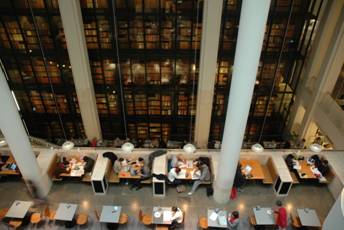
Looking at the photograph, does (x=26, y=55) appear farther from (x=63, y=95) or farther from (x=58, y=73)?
(x=63, y=95)

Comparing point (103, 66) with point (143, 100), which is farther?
point (143, 100)

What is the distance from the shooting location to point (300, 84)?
1267 cm

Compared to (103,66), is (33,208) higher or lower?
lower

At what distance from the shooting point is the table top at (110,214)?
27.5 feet

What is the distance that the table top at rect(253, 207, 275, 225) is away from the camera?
836cm

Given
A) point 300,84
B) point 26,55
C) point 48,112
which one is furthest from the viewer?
point 48,112

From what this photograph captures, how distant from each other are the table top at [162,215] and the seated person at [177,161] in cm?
165

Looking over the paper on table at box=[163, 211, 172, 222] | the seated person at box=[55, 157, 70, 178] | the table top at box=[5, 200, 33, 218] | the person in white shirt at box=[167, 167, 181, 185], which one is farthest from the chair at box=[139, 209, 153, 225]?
the table top at box=[5, 200, 33, 218]

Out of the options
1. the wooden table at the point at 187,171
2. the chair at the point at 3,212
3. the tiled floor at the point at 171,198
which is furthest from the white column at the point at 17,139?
the wooden table at the point at 187,171

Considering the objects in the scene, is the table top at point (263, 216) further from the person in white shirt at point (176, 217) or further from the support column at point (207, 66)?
the support column at point (207, 66)

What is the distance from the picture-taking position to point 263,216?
850 cm

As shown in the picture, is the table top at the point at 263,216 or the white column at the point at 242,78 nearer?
the white column at the point at 242,78

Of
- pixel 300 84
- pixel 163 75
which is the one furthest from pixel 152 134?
pixel 300 84

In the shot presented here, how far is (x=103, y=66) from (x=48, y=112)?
3.85 meters
